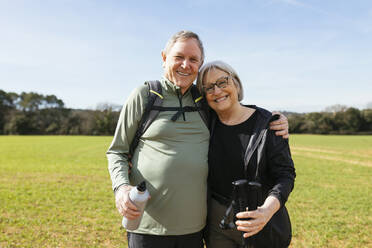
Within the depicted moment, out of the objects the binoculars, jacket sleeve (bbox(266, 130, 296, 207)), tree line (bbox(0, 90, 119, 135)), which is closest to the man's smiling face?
jacket sleeve (bbox(266, 130, 296, 207))

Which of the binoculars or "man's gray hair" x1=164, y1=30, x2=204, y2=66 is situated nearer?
the binoculars

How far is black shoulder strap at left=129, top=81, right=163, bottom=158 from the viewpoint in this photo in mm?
2344

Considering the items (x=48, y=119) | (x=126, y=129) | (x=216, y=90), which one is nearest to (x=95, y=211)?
(x=126, y=129)

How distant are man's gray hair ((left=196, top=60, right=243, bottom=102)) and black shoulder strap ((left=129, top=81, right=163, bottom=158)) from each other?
415 mm

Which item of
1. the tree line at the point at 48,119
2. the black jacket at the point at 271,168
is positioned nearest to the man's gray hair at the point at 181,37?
the black jacket at the point at 271,168

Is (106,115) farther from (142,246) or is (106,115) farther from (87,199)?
(142,246)

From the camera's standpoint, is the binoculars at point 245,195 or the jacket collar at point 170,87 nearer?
the binoculars at point 245,195

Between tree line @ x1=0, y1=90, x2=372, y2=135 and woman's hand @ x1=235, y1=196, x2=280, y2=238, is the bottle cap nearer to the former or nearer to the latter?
woman's hand @ x1=235, y1=196, x2=280, y2=238

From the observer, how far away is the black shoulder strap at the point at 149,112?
2344 mm

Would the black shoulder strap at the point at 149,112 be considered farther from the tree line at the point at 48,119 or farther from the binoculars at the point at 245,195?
the tree line at the point at 48,119

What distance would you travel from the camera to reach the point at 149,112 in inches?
92.8

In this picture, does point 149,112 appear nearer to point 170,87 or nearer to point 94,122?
point 170,87

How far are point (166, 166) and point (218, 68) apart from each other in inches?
40.0

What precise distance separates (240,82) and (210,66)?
0.34 m
